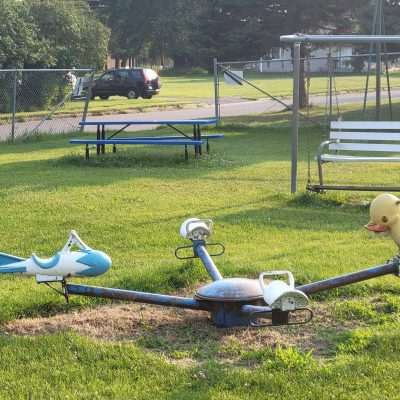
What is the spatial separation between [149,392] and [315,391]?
28.5 inches

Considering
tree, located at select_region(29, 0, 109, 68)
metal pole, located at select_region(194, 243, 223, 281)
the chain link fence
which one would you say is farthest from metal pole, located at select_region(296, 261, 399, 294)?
tree, located at select_region(29, 0, 109, 68)

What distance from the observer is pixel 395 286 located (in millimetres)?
4977

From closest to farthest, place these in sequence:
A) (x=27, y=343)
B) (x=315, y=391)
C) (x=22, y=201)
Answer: (x=315, y=391)
(x=27, y=343)
(x=22, y=201)

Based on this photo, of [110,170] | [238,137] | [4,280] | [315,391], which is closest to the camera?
[315,391]

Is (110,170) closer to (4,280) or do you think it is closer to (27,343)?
(4,280)

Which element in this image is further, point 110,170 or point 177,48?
point 177,48

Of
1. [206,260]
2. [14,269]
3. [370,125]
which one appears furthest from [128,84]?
[14,269]

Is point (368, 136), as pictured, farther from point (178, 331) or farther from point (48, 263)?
point (48, 263)

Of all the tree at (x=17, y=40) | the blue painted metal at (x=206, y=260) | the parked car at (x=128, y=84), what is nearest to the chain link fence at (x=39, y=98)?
the tree at (x=17, y=40)

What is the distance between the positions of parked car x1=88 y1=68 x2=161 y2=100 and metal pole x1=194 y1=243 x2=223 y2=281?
3289 cm

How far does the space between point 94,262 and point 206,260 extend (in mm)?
949

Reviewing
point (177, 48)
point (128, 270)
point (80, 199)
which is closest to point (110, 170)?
point (80, 199)

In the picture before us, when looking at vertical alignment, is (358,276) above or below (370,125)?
below

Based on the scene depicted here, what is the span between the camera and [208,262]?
459 cm
